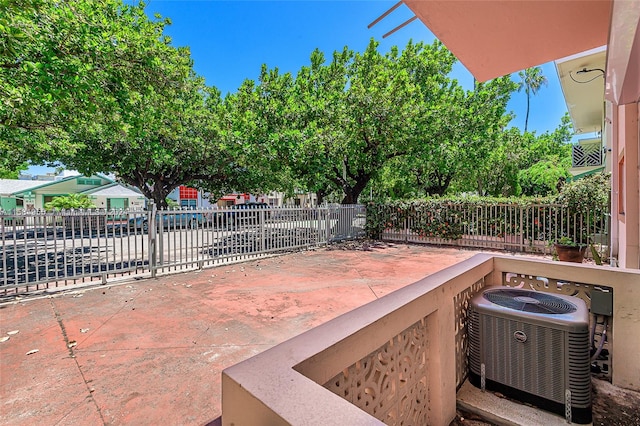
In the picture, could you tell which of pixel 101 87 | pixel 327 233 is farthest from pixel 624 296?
pixel 327 233

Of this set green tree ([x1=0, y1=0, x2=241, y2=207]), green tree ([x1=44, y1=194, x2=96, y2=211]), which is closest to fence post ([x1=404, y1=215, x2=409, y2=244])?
green tree ([x1=0, y1=0, x2=241, y2=207])

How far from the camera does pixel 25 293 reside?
5.50 m

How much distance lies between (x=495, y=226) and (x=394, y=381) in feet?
34.1

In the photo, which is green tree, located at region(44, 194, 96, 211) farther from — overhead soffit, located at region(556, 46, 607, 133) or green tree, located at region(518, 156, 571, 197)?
green tree, located at region(518, 156, 571, 197)

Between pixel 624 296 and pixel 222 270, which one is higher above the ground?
pixel 624 296

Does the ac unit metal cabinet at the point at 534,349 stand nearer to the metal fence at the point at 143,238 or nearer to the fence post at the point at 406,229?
the metal fence at the point at 143,238

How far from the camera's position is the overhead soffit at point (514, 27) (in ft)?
7.64

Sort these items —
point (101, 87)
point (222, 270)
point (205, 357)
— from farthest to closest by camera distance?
point (222, 270) < point (101, 87) < point (205, 357)

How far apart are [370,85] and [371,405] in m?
12.4

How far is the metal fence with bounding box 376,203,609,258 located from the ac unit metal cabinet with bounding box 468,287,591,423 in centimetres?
734

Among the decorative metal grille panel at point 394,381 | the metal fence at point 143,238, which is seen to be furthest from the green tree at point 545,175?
the decorative metal grille panel at point 394,381

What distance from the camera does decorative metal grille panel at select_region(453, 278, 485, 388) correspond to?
258 cm

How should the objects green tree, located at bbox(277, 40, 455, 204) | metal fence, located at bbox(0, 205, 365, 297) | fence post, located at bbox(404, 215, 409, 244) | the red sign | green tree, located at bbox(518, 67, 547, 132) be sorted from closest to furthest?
metal fence, located at bbox(0, 205, 365, 297) → green tree, located at bbox(277, 40, 455, 204) → fence post, located at bbox(404, 215, 409, 244) → the red sign → green tree, located at bbox(518, 67, 547, 132)

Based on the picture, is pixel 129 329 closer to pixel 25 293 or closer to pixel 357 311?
pixel 25 293
